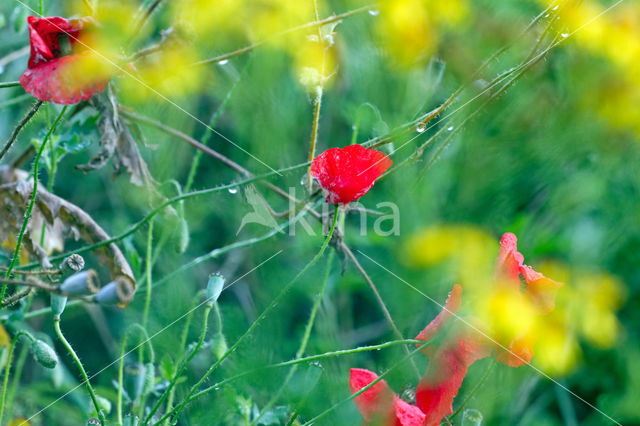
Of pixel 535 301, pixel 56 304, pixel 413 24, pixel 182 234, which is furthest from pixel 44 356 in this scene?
pixel 413 24

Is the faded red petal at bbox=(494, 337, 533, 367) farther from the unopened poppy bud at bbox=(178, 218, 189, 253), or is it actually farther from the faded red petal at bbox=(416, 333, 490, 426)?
the unopened poppy bud at bbox=(178, 218, 189, 253)

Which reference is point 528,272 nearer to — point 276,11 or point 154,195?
point 154,195

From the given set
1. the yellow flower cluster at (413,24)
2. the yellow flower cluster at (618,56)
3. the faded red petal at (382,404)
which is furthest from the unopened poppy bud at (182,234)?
the yellow flower cluster at (618,56)

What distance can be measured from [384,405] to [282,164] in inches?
15.0

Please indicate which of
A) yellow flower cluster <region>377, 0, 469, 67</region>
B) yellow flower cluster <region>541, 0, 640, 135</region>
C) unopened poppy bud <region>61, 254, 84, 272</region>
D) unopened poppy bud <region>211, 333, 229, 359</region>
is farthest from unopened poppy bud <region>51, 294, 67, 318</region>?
yellow flower cluster <region>541, 0, 640, 135</region>

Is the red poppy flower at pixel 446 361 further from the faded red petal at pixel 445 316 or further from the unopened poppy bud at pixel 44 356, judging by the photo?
the unopened poppy bud at pixel 44 356

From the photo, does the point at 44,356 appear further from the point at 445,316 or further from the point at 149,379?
the point at 445,316

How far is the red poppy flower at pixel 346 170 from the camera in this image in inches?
15.6

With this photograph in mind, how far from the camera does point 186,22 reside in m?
0.54

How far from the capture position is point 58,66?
16.5 inches

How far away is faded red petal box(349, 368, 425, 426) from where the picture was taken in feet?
1.30

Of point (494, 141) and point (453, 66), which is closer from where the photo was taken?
point (453, 66)

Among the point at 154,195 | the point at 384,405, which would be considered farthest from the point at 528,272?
the point at 154,195

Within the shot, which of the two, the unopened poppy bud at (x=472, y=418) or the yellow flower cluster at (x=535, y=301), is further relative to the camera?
the yellow flower cluster at (x=535, y=301)
